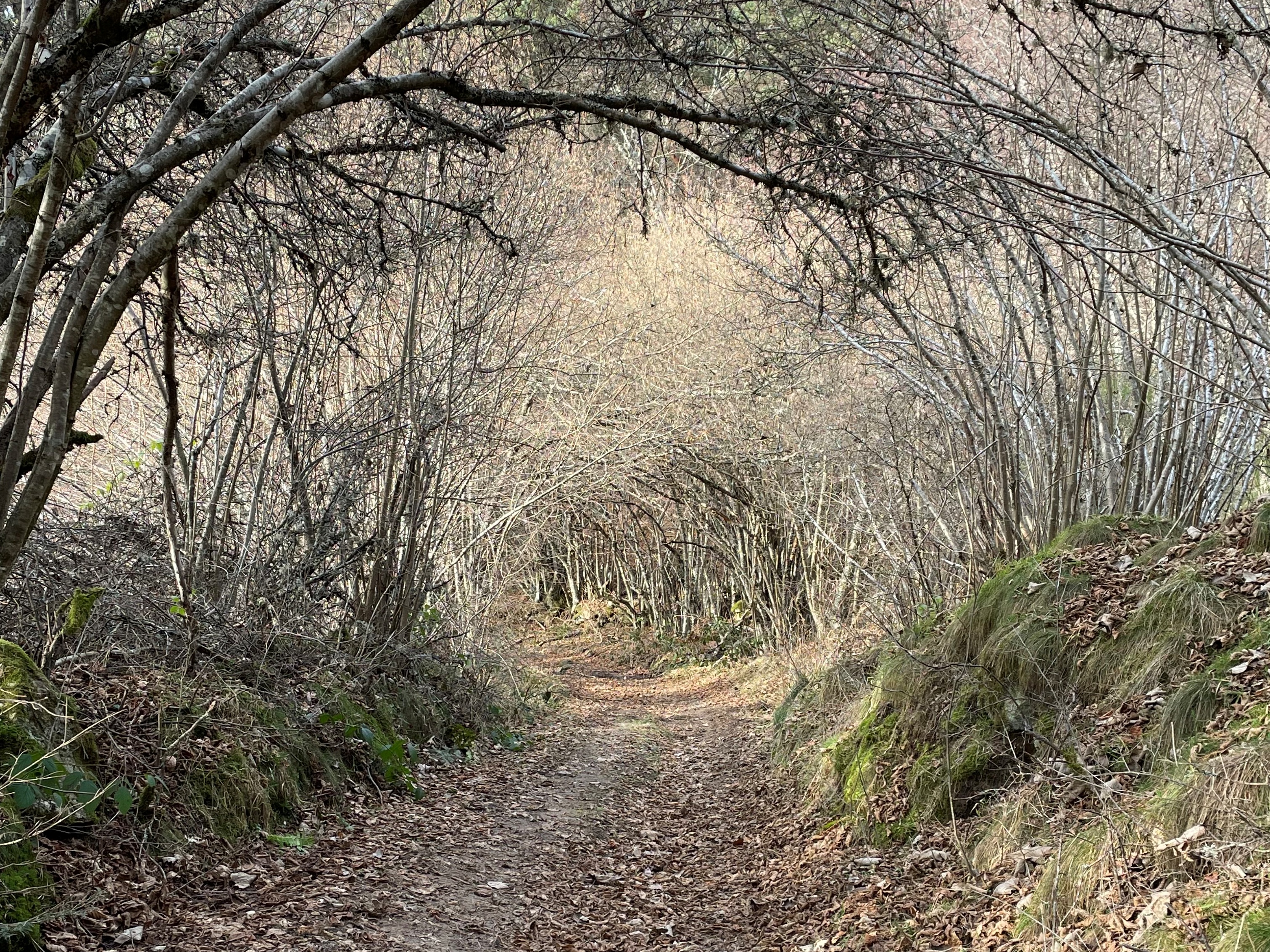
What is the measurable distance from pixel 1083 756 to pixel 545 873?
10.1 feet

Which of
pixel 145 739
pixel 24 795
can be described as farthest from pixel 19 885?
pixel 145 739

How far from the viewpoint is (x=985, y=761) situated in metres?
5.38

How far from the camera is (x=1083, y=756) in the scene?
469 cm

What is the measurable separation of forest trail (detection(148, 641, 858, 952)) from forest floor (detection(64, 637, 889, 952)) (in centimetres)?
1

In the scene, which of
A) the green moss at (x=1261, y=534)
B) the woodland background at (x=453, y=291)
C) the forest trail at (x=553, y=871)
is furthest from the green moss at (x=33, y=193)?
the green moss at (x=1261, y=534)

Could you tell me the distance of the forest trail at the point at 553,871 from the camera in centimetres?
457

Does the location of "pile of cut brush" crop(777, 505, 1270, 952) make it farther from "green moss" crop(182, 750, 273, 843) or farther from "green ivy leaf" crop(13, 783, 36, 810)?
"green ivy leaf" crop(13, 783, 36, 810)

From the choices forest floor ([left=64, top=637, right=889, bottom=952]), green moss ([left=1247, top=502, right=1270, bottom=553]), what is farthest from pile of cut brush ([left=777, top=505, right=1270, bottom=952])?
forest floor ([left=64, top=637, right=889, bottom=952])

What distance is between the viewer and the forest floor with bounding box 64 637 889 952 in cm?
449

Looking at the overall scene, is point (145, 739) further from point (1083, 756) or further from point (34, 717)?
point (1083, 756)

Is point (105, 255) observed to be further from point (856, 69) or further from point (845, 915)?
point (845, 915)

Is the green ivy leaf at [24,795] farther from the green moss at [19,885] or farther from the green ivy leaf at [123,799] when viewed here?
the green ivy leaf at [123,799]

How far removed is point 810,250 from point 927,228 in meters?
0.72

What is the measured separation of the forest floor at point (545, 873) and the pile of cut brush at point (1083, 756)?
0.58 m
